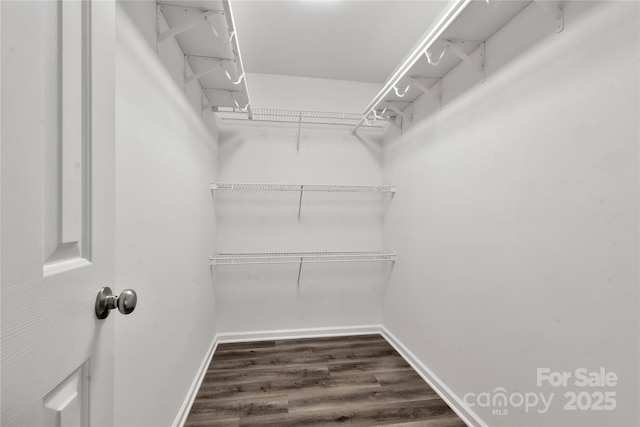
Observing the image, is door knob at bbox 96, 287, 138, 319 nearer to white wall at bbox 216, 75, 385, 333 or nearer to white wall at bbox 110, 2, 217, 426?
white wall at bbox 110, 2, 217, 426

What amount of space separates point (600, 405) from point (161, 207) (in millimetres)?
1893

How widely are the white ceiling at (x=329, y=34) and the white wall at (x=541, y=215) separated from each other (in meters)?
0.58

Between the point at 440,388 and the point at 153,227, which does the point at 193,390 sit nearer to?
the point at 153,227

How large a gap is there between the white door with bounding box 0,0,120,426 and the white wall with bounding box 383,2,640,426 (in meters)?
1.49

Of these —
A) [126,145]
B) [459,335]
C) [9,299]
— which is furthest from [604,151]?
[126,145]

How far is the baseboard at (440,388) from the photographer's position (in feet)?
4.78

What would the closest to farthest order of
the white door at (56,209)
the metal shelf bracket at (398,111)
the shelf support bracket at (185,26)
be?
the white door at (56,209) → the shelf support bracket at (185,26) → the metal shelf bracket at (398,111)

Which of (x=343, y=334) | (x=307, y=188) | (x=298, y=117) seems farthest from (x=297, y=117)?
(x=343, y=334)

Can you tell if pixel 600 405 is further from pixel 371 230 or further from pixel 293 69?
pixel 293 69

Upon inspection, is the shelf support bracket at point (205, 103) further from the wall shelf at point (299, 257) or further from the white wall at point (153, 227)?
the wall shelf at point (299, 257)

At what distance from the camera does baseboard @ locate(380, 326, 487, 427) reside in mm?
1458

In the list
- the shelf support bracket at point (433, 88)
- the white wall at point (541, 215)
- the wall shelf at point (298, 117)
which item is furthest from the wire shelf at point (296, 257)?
the shelf support bracket at point (433, 88)

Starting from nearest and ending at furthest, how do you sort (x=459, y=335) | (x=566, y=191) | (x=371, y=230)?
(x=566, y=191) → (x=459, y=335) → (x=371, y=230)

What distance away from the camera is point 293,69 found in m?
2.40
